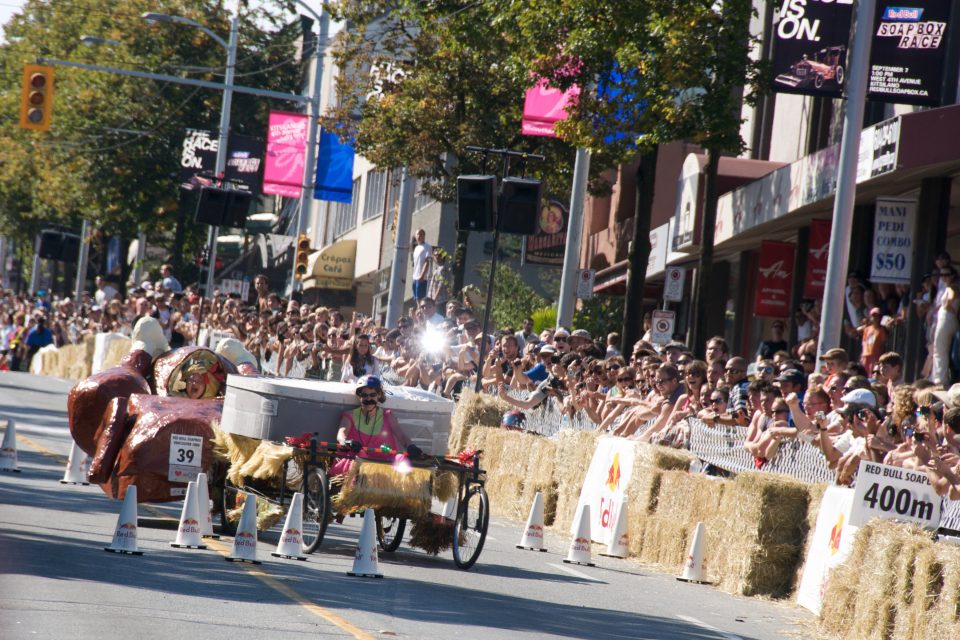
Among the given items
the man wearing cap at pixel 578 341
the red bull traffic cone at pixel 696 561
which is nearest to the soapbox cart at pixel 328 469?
the red bull traffic cone at pixel 696 561

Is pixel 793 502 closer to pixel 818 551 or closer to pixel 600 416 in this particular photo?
pixel 818 551

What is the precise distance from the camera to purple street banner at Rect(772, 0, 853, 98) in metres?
20.8

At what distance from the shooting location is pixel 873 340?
19266 millimetres

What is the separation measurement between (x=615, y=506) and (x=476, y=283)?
30148 mm

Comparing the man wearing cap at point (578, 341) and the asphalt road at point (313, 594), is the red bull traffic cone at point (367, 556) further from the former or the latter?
the man wearing cap at point (578, 341)

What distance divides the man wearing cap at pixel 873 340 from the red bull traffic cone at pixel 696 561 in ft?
15.3

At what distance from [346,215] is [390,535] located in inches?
1961

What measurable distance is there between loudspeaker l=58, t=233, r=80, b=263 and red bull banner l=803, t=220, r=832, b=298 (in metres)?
47.2

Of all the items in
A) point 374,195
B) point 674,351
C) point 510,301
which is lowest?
point 674,351

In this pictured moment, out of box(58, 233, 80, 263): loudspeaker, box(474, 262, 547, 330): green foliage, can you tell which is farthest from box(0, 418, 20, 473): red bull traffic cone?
box(58, 233, 80, 263): loudspeaker

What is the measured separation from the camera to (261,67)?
6600 cm

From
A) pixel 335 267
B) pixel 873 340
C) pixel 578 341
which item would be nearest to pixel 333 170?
pixel 335 267

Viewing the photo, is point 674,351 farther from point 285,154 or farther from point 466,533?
point 285,154

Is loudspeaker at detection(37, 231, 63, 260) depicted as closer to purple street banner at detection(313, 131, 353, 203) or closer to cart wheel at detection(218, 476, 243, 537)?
purple street banner at detection(313, 131, 353, 203)
